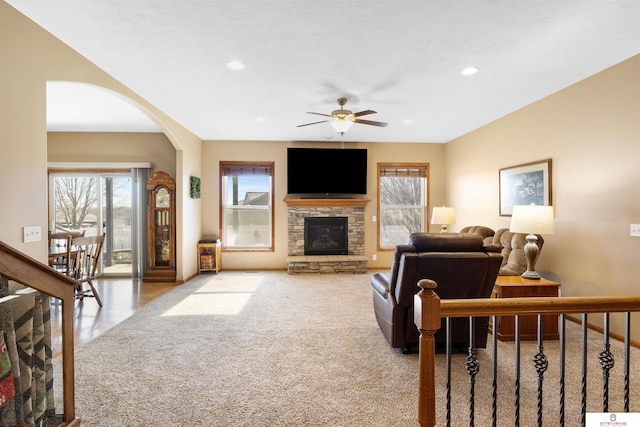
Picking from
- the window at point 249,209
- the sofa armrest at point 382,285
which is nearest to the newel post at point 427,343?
the sofa armrest at point 382,285

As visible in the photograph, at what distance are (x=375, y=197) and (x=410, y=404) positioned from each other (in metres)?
4.92

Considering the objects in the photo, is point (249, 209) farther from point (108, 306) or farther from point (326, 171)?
point (108, 306)

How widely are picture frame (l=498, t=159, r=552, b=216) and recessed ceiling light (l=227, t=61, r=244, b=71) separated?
379 cm

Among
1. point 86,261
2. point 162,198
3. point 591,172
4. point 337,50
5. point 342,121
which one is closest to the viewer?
point 337,50

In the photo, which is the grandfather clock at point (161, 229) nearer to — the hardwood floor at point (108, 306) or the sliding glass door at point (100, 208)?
the hardwood floor at point (108, 306)

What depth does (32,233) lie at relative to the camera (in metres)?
2.35

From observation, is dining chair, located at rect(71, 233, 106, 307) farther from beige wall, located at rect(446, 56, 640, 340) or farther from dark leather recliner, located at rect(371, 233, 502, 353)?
beige wall, located at rect(446, 56, 640, 340)

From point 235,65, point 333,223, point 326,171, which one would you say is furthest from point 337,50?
point 333,223

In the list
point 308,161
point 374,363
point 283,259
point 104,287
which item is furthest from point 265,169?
point 374,363

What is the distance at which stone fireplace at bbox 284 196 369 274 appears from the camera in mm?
6230

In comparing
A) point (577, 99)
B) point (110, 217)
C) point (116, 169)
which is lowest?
point (110, 217)

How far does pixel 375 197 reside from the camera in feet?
21.8

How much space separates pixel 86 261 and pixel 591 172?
6.18 meters

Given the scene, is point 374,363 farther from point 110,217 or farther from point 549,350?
point 110,217
